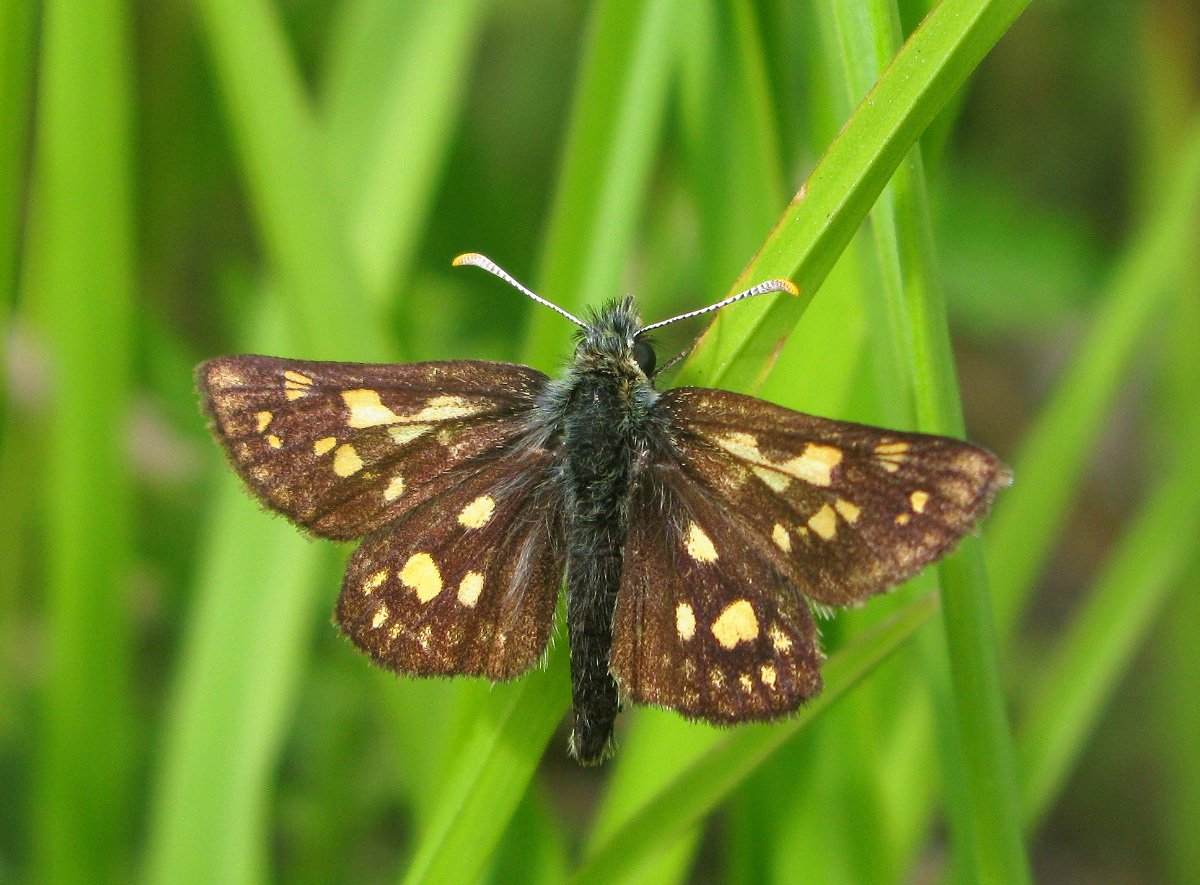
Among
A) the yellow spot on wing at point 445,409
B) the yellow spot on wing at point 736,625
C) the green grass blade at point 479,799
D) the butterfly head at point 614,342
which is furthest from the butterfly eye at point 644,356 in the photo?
the green grass blade at point 479,799

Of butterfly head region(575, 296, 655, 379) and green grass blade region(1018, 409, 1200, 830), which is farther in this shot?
green grass blade region(1018, 409, 1200, 830)

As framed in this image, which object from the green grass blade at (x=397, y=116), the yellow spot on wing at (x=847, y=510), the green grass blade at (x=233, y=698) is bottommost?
the green grass blade at (x=233, y=698)

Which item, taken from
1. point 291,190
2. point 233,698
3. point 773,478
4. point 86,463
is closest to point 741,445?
point 773,478

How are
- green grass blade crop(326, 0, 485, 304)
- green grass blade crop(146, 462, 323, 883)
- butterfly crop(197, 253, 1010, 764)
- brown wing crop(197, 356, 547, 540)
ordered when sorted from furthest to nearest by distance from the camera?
green grass blade crop(326, 0, 485, 304), green grass blade crop(146, 462, 323, 883), brown wing crop(197, 356, 547, 540), butterfly crop(197, 253, 1010, 764)

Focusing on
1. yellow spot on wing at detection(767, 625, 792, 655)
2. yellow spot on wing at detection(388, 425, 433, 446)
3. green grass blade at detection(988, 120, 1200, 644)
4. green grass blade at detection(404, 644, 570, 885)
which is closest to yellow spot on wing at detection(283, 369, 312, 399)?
yellow spot on wing at detection(388, 425, 433, 446)

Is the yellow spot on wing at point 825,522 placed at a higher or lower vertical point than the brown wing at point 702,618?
higher

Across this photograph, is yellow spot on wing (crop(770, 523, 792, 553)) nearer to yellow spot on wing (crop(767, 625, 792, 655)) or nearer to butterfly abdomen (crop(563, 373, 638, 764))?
yellow spot on wing (crop(767, 625, 792, 655))

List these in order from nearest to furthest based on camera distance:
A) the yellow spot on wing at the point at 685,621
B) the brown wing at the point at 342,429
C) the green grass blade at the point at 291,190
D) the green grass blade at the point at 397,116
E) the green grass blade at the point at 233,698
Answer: the yellow spot on wing at the point at 685,621
the brown wing at the point at 342,429
the green grass blade at the point at 291,190
the green grass blade at the point at 233,698
the green grass blade at the point at 397,116

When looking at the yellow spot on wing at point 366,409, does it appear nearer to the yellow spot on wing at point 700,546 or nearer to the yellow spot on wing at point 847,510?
the yellow spot on wing at point 700,546

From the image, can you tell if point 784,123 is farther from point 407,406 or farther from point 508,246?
point 508,246
